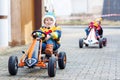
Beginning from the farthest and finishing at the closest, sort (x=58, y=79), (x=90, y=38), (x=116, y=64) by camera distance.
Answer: (x=90, y=38)
(x=116, y=64)
(x=58, y=79)

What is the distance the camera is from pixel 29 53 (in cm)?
908

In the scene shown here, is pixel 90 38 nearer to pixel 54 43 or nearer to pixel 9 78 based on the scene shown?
pixel 54 43

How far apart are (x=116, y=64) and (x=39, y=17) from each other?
973cm

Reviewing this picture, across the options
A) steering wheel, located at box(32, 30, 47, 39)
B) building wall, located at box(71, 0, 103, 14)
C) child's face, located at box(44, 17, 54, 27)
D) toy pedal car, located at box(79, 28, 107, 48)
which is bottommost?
toy pedal car, located at box(79, 28, 107, 48)

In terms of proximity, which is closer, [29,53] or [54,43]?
[29,53]

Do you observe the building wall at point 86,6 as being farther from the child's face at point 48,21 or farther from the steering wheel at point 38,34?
the steering wheel at point 38,34

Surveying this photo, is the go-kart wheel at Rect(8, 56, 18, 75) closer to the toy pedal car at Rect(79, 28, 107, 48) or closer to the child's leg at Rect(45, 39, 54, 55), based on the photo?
the child's leg at Rect(45, 39, 54, 55)

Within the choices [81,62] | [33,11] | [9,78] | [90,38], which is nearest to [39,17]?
[33,11]

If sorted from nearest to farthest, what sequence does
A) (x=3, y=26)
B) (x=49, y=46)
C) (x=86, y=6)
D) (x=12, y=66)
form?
(x=12, y=66) < (x=49, y=46) < (x=3, y=26) < (x=86, y=6)

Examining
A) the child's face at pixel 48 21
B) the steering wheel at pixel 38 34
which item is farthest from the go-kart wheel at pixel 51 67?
the child's face at pixel 48 21

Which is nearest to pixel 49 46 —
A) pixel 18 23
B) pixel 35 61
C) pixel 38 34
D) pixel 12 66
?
pixel 38 34

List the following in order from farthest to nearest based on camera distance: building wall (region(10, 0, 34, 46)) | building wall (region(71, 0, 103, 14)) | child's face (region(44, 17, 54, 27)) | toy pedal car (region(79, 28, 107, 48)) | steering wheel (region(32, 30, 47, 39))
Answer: building wall (region(71, 0, 103, 14)) < building wall (region(10, 0, 34, 46)) < toy pedal car (region(79, 28, 107, 48)) < child's face (region(44, 17, 54, 27)) < steering wheel (region(32, 30, 47, 39))

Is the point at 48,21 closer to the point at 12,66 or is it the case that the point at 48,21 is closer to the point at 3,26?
the point at 12,66

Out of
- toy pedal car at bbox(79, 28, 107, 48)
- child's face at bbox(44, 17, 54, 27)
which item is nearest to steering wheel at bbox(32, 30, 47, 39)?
child's face at bbox(44, 17, 54, 27)
